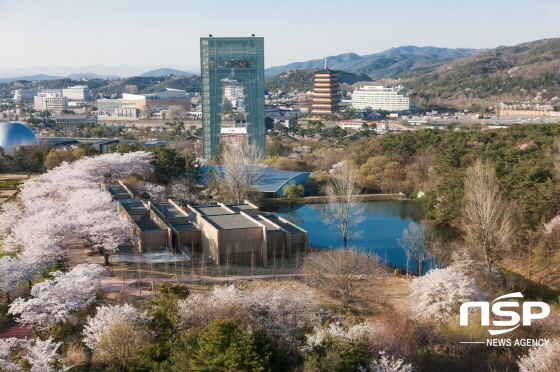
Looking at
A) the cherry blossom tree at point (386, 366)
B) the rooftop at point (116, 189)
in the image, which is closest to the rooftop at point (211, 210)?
the rooftop at point (116, 189)

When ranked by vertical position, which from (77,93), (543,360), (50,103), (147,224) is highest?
(77,93)

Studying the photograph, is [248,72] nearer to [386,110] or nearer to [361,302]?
[361,302]

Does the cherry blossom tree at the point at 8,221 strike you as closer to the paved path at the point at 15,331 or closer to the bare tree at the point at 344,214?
the paved path at the point at 15,331

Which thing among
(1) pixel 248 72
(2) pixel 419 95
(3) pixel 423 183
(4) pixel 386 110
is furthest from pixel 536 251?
(2) pixel 419 95

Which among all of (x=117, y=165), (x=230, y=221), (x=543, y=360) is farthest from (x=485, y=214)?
(x=117, y=165)

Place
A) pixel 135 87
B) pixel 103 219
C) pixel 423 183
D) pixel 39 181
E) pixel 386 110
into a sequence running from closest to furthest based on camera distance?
pixel 103 219
pixel 39 181
pixel 423 183
pixel 386 110
pixel 135 87

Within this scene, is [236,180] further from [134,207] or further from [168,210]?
[134,207]

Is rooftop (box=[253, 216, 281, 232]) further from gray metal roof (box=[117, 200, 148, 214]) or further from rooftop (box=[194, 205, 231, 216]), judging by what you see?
gray metal roof (box=[117, 200, 148, 214])

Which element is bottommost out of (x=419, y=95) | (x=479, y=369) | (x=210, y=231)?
(x=479, y=369)
